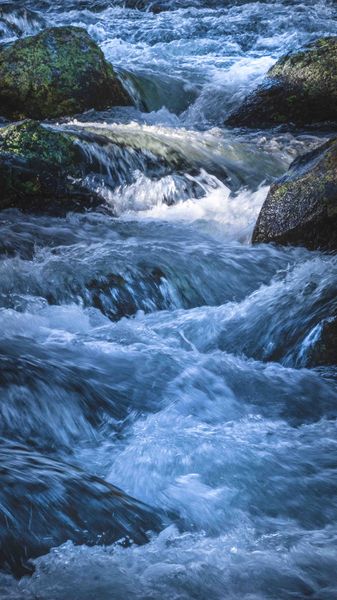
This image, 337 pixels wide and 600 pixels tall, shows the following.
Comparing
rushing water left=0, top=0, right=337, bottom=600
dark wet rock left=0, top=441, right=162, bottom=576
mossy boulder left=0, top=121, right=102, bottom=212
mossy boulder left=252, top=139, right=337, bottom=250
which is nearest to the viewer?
dark wet rock left=0, top=441, right=162, bottom=576

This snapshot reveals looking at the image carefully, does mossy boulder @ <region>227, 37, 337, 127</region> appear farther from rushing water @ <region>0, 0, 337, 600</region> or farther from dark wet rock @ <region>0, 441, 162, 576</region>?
dark wet rock @ <region>0, 441, 162, 576</region>

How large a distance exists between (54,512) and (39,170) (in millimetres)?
4632

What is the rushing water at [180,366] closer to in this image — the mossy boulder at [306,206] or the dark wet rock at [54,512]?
the dark wet rock at [54,512]

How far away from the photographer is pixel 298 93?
29.9ft

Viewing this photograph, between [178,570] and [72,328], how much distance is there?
2.53 metres

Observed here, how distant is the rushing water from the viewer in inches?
109

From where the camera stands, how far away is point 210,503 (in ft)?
10.7

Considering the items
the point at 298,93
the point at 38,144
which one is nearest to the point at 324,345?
the point at 38,144

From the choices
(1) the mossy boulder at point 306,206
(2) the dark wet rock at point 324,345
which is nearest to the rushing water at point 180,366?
(2) the dark wet rock at point 324,345

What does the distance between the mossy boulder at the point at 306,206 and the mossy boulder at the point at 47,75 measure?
3.74 m

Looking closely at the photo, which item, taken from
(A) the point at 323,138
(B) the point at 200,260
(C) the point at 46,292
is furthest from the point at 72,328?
(A) the point at 323,138

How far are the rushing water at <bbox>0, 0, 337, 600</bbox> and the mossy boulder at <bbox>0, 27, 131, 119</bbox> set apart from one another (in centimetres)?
38

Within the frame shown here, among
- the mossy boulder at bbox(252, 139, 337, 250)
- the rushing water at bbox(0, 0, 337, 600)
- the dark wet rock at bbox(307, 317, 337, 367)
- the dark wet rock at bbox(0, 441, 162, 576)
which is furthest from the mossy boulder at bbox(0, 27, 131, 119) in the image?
the dark wet rock at bbox(0, 441, 162, 576)

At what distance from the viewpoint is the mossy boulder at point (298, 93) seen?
8.98 meters
